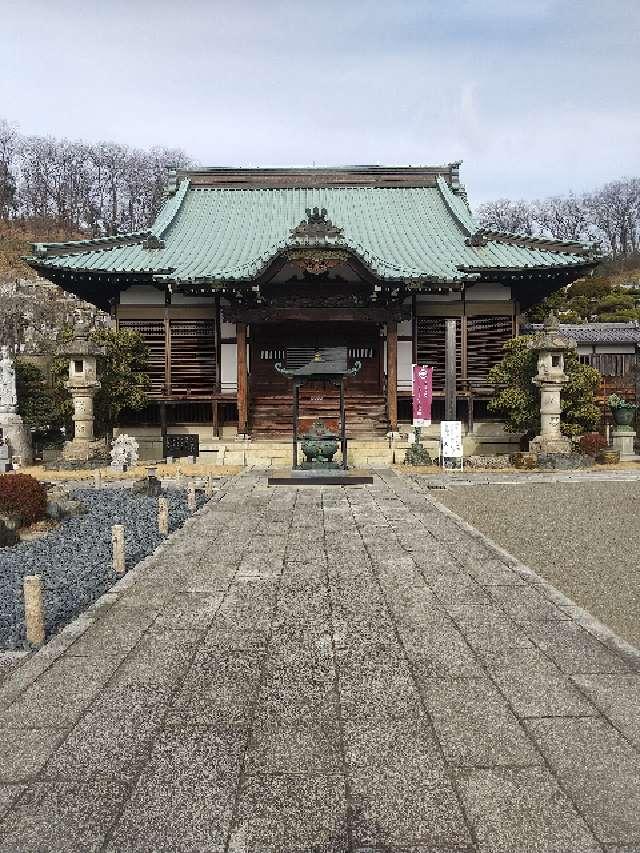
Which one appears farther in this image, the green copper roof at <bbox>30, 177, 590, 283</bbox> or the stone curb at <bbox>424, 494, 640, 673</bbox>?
the green copper roof at <bbox>30, 177, 590, 283</bbox>

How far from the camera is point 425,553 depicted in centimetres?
817

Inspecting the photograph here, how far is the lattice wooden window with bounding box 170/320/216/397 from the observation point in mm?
23656

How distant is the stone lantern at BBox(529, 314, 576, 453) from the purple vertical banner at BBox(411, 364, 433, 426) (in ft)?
11.2

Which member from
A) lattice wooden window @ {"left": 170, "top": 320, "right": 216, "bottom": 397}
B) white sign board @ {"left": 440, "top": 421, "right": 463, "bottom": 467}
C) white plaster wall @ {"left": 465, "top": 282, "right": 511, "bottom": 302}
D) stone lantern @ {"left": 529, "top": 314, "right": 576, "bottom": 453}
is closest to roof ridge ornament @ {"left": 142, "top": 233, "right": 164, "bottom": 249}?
lattice wooden window @ {"left": 170, "top": 320, "right": 216, "bottom": 397}

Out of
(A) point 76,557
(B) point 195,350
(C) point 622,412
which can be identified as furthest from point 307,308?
(A) point 76,557

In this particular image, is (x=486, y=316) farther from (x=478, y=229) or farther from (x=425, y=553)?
(x=425, y=553)

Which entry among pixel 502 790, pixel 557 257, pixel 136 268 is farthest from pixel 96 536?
pixel 557 257

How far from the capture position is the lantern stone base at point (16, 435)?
2053cm

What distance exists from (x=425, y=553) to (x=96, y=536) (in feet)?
18.2

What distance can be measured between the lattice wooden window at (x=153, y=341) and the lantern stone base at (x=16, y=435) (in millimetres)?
4785

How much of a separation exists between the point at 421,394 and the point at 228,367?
786 cm

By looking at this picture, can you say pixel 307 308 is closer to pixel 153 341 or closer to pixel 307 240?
pixel 307 240

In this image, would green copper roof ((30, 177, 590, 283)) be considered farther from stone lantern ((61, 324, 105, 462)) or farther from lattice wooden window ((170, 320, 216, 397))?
stone lantern ((61, 324, 105, 462))

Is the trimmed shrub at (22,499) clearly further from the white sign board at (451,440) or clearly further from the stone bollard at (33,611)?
the white sign board at (451,440)
